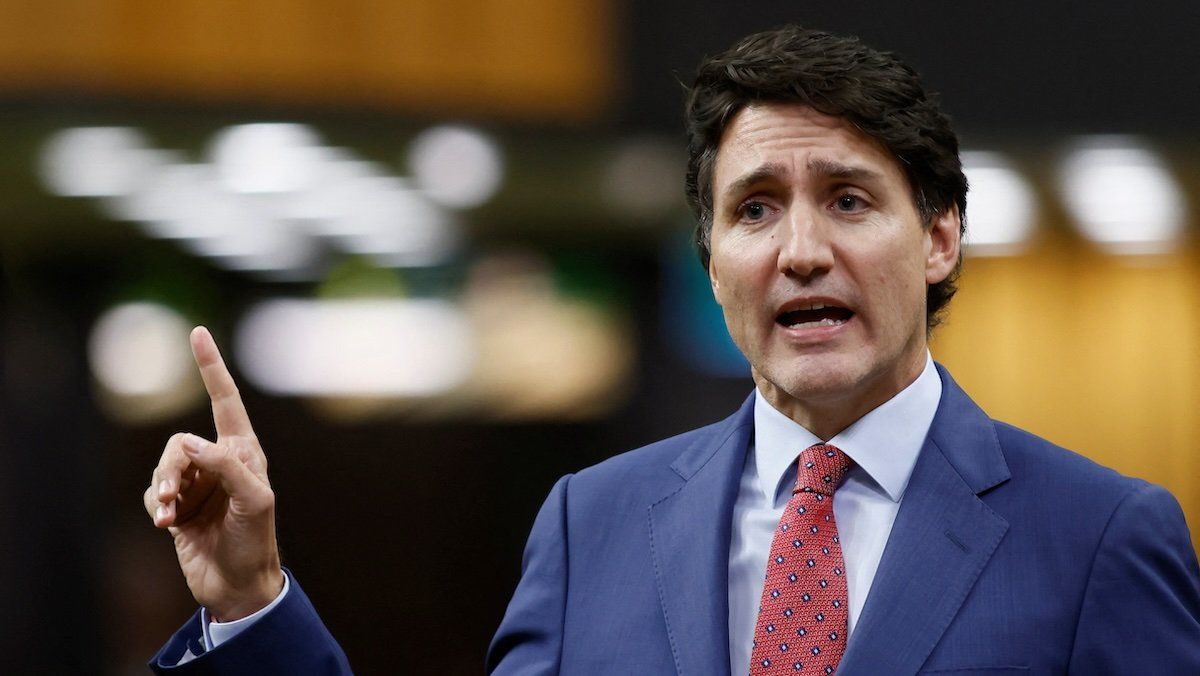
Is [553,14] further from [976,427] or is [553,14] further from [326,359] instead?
[976,427]

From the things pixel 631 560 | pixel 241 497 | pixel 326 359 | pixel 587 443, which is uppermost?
pixel 241 497

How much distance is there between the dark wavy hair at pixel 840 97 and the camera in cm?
181

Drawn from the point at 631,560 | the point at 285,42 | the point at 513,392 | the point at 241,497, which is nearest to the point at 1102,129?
the point at 513,392

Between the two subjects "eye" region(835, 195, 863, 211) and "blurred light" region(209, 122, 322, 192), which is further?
"blurred light" region(209, 122, 322, 192)

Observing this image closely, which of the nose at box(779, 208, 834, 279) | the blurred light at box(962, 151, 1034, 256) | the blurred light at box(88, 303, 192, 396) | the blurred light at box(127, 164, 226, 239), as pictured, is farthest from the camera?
the blurred light at box(88, 303, 192, 396)

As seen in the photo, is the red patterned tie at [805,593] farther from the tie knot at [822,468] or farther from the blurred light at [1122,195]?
the blurred light at [1122,195]

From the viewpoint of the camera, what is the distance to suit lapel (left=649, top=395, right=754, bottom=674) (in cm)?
167

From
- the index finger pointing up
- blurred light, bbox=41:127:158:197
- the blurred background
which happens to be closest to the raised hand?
the index finger pointing up

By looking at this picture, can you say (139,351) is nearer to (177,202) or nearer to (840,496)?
(177,202)

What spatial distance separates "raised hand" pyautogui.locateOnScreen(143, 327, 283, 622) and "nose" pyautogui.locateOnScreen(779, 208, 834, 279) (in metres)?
0.72

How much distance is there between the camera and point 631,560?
1.84 m

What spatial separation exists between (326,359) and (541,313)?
0.91 metres

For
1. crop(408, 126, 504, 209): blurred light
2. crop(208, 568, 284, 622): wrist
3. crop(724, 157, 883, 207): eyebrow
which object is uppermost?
crop(724, 157, 883, 207): eyebrow

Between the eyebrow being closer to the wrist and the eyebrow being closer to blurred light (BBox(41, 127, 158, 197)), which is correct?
the wrist
